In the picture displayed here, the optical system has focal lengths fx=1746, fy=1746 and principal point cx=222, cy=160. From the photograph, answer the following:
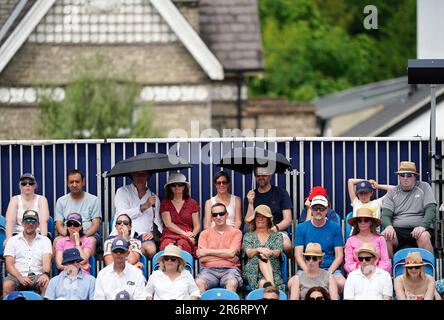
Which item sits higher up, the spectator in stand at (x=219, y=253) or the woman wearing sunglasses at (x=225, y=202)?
the woman wearing sunglasses at (x=225, y=202)

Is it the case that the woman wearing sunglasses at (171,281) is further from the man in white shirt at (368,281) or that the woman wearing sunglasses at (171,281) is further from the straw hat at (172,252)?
the man in white shirt at (368,281)

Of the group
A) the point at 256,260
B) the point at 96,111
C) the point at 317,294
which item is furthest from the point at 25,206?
the point at 96,111

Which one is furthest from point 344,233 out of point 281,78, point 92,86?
point 281,78

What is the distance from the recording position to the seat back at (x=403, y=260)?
19281mm

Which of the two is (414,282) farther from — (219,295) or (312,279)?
(219,295)

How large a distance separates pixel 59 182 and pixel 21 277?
7.02 feet

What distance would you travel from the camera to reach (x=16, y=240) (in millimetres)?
19578

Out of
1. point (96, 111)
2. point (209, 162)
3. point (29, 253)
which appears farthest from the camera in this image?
point (96, 111)

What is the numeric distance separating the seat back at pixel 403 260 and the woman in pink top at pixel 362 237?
0.08 meters

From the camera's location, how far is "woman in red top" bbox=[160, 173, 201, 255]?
1992 cm

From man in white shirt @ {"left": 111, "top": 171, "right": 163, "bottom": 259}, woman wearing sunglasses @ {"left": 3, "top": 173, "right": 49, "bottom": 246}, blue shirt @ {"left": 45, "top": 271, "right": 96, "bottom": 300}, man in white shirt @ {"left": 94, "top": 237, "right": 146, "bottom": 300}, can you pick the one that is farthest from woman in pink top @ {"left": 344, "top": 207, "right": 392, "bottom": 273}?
woman wearing sunglasses @ {"left": 3, "top": 173, "right": 49, "bottom": 246}

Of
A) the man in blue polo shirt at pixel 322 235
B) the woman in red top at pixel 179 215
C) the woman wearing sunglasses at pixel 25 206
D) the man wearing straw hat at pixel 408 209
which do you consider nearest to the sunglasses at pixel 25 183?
the woman wearing sunglasses at pixel 25 206

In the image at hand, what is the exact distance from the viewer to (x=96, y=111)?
36.4 metres

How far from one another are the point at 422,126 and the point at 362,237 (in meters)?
11.9
